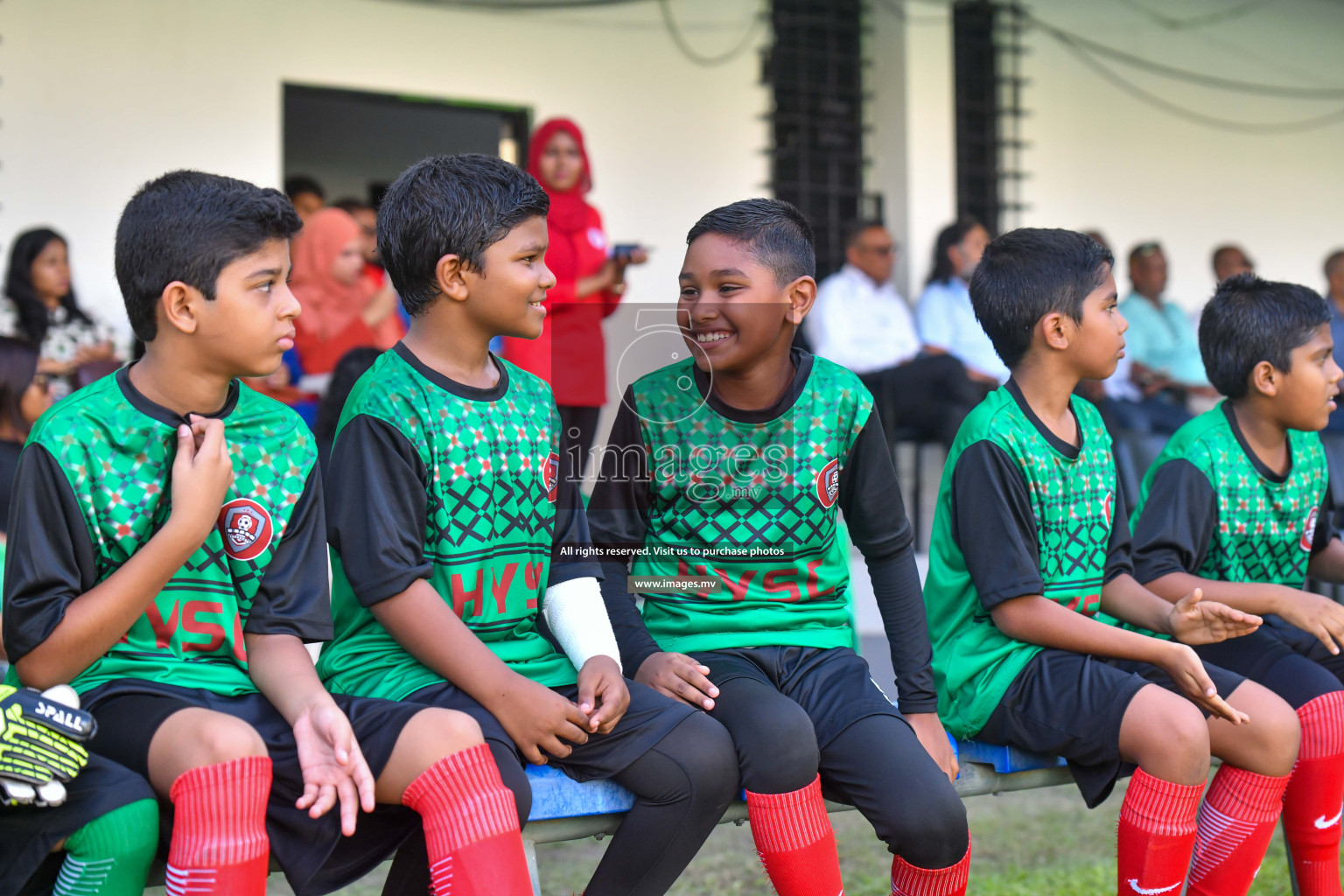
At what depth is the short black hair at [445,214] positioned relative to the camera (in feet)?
6.30

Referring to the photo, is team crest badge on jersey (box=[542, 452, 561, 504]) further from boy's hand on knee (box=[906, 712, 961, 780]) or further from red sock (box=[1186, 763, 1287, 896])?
red sock (box=[1186, 763, 1287, 896])

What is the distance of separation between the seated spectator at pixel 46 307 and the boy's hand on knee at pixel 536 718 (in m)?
3.15

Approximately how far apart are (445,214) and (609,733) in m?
0.81

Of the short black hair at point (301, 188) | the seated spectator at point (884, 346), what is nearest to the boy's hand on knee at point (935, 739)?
the seated spectator at point (884, 346)

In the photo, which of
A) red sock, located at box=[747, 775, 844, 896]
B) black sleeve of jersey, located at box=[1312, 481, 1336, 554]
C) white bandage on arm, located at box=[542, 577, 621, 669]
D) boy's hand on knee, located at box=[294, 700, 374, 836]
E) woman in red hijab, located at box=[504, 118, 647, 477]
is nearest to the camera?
boy's hand on knee, located at box=[294, 700, 374, 836]

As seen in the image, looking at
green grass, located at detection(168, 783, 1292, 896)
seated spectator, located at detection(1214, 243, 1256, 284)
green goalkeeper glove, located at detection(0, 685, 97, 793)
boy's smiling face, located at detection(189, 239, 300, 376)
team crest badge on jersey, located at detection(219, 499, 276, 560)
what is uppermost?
seated spectator, located at detection(1214, 243, 1256, 284)

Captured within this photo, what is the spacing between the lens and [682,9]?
5723 mm

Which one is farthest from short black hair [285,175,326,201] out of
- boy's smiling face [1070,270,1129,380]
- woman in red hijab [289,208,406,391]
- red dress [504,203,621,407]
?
boy's smiling face [1070,270,1129,380]

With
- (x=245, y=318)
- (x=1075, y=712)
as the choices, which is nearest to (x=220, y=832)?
(x=245, y=318)

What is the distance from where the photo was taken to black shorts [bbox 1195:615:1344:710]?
2229mm

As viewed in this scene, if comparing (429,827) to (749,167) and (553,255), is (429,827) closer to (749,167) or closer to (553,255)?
(553,255)

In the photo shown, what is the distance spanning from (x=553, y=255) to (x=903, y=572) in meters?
2.27

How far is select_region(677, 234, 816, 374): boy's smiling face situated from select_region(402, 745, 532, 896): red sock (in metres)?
0.85

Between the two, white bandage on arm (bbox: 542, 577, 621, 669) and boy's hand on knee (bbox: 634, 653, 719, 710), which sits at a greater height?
white bandage on arm (bbox: 542, 577, 621, 669)
